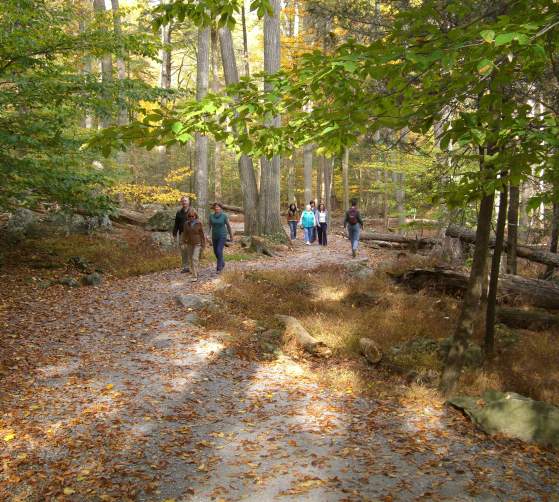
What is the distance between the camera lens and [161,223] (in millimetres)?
17953

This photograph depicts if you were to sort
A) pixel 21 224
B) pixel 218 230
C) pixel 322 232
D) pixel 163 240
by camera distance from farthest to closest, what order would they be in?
pixel 322 232 < pixel 163 240 < pixel 21 224 < pixel 218 230

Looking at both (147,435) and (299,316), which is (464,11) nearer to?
(147,435)

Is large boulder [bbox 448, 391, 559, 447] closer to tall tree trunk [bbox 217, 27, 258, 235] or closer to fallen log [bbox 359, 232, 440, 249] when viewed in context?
fallen log [bbox 359, 232, 440, 249]

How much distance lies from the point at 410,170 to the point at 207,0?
1269 cm

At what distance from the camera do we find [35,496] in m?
4.08

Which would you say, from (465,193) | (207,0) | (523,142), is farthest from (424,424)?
(207,0)

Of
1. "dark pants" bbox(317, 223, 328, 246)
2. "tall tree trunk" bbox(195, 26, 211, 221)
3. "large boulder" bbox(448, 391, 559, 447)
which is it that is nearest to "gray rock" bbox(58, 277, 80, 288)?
"tall tree trunk" bbox(195, 26, 211, 221)

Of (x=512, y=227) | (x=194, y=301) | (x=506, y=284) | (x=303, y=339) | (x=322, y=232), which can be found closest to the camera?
(x=303, y=339)

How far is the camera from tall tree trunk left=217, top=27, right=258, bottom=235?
16938mm

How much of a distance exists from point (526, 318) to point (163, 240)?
1177 centimetres

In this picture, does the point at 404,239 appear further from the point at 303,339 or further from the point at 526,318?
the point at 303,339

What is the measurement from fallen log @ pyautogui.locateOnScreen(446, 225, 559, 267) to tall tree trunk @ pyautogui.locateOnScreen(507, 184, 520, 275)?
2.14ft

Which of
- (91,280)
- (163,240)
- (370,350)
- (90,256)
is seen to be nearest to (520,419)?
(370,350)

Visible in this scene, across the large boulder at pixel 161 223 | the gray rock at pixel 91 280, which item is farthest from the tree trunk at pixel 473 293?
the large boulder at pixel 161 223
